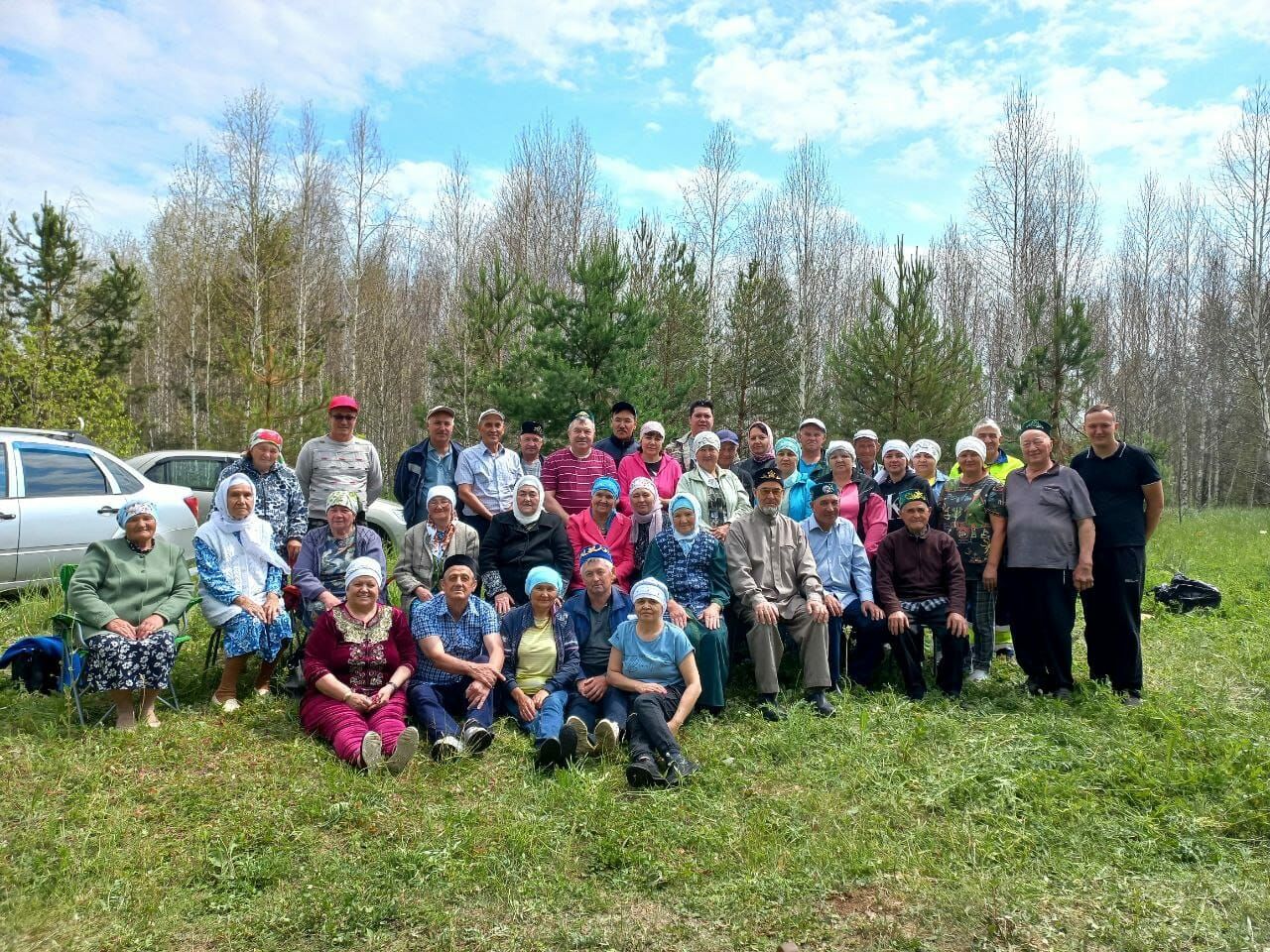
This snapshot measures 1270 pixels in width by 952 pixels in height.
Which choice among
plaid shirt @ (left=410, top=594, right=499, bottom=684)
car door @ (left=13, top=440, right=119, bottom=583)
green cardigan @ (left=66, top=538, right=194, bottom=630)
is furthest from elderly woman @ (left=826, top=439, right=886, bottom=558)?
car door @ (left=13, top=440, right=119, bottom=583)

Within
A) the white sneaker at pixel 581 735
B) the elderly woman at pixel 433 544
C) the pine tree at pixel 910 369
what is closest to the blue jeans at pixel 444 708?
the white sneaker at pixel 581 735

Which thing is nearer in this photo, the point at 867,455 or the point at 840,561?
the point at 840,561

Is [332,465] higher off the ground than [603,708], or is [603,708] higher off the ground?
[332,465]

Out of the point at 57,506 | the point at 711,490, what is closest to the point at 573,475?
the point at 711,490

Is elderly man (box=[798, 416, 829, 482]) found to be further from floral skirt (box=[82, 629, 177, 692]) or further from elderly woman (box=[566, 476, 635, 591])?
floral skirt (box=[82, 629, 177, 692])

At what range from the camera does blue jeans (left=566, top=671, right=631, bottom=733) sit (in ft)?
15.3

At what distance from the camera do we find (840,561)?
5.77m

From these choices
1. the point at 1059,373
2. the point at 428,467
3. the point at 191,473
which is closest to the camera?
the point at 428,467

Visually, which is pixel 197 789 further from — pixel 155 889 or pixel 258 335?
pixel 258 335

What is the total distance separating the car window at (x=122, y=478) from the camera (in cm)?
746

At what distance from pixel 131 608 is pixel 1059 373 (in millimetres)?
15198

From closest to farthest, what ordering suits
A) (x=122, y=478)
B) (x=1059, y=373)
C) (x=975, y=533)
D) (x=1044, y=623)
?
(x=1044, y=623) < (x=975, y=533) < (x=122, y=478) < (x=1059, y=373)

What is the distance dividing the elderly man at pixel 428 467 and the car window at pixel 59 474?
314 centimetres

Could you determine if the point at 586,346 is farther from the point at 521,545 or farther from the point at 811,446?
the point at 521,545
